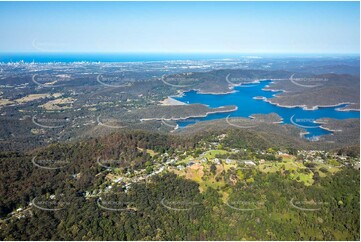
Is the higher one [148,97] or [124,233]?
[124,233]

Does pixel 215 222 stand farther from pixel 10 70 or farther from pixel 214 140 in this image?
pixel 10 70

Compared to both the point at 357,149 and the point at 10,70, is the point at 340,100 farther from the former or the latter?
the point at 10,70

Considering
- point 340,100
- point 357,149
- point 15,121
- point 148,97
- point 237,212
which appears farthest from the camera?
point 148,97

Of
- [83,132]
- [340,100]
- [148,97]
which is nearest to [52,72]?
[148,97]

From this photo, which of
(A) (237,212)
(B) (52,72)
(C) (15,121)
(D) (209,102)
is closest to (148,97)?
(D) (209,102)

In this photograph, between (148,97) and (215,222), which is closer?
(215,222)

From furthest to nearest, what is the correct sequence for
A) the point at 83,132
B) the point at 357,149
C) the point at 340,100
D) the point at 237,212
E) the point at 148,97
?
the point at 148,97 < the point at 340,100 < the point at 83,132 < the point at 357,149 < the point at 237,212
